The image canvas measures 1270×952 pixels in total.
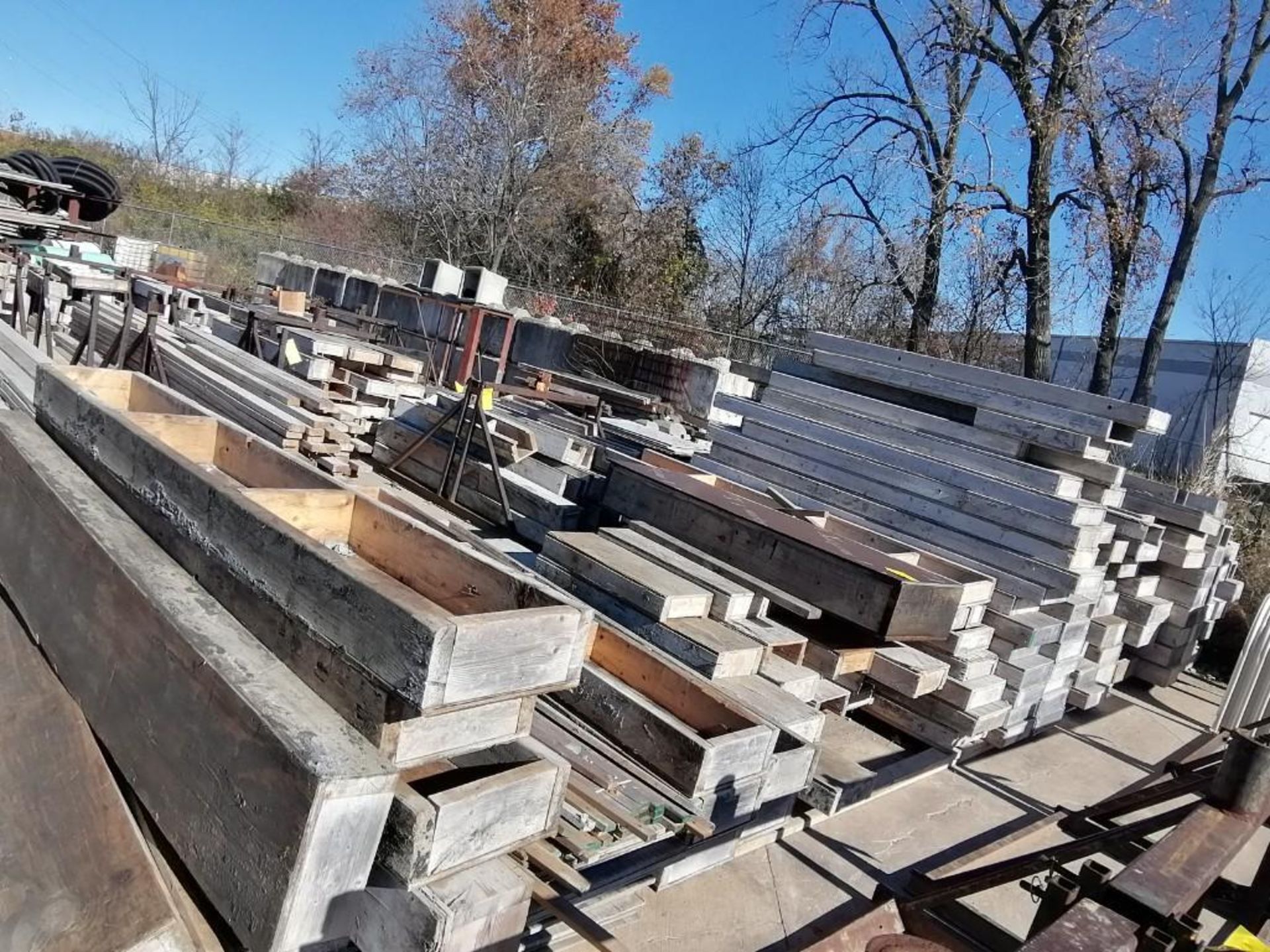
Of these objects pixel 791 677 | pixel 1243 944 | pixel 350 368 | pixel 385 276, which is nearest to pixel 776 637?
pixel 791 677

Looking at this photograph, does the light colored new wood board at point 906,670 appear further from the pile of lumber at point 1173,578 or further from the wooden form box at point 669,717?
the pile of lumber at point 1173,578

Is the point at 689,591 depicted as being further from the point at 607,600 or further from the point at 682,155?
the point at 682,155

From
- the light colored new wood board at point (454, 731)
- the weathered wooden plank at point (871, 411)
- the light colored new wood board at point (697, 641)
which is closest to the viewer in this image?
the light colored new wood board at point (454, 731)

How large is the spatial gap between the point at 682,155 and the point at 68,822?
2628 centimetres

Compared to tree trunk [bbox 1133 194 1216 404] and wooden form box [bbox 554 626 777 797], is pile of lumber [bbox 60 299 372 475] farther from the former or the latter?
tree trunk [bbox 1133 194 1216 404]

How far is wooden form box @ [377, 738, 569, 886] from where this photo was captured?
1920mm

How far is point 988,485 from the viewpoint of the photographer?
541 cm

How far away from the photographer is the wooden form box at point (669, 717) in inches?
118

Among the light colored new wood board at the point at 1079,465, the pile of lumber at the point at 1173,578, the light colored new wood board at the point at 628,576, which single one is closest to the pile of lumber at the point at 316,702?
the light colored new wood board at the point at 628,576

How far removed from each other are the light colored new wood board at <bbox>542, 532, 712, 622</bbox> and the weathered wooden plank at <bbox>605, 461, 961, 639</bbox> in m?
0.51

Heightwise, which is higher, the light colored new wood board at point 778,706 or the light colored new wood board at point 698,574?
the light colored new wood board at point 698,574

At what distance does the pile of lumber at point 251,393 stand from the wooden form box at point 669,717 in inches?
137

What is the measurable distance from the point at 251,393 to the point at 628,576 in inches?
187

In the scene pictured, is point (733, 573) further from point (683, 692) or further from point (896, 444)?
point (896, 444)
